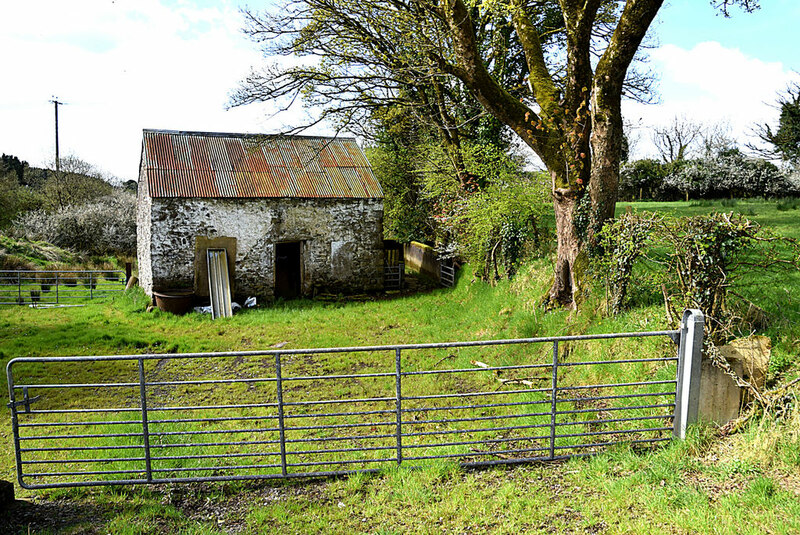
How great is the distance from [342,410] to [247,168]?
11938 mm

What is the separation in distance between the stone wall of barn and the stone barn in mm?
32

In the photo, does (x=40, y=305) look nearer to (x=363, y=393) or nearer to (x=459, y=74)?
(x=363, y=393)

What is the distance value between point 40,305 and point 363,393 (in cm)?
1375

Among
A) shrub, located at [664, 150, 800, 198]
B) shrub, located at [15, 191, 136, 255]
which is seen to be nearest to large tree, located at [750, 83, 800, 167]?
shrub, located at [664, 150, 800, 198]

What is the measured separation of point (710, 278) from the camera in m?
5.77

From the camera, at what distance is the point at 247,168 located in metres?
17.6

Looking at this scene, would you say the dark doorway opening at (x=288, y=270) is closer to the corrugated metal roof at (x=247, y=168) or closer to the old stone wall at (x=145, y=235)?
the corrugated metal roof at (x=247, y=168)

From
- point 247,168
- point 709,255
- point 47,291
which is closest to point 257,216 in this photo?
point 247,168

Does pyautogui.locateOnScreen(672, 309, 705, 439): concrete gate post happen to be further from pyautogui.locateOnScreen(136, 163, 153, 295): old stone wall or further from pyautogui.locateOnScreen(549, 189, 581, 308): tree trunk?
pyautogui.locateOnScreen(136, 163, 153, 295): old stone wall

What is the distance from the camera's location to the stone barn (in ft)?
52.4

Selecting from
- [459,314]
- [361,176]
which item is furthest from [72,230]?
[459,314]

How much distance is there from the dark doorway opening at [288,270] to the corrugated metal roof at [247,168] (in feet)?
6.59

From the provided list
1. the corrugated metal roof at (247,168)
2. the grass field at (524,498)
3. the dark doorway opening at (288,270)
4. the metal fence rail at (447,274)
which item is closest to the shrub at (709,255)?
the grass field at (524,498)

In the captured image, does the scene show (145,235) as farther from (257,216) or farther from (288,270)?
(288,270)
